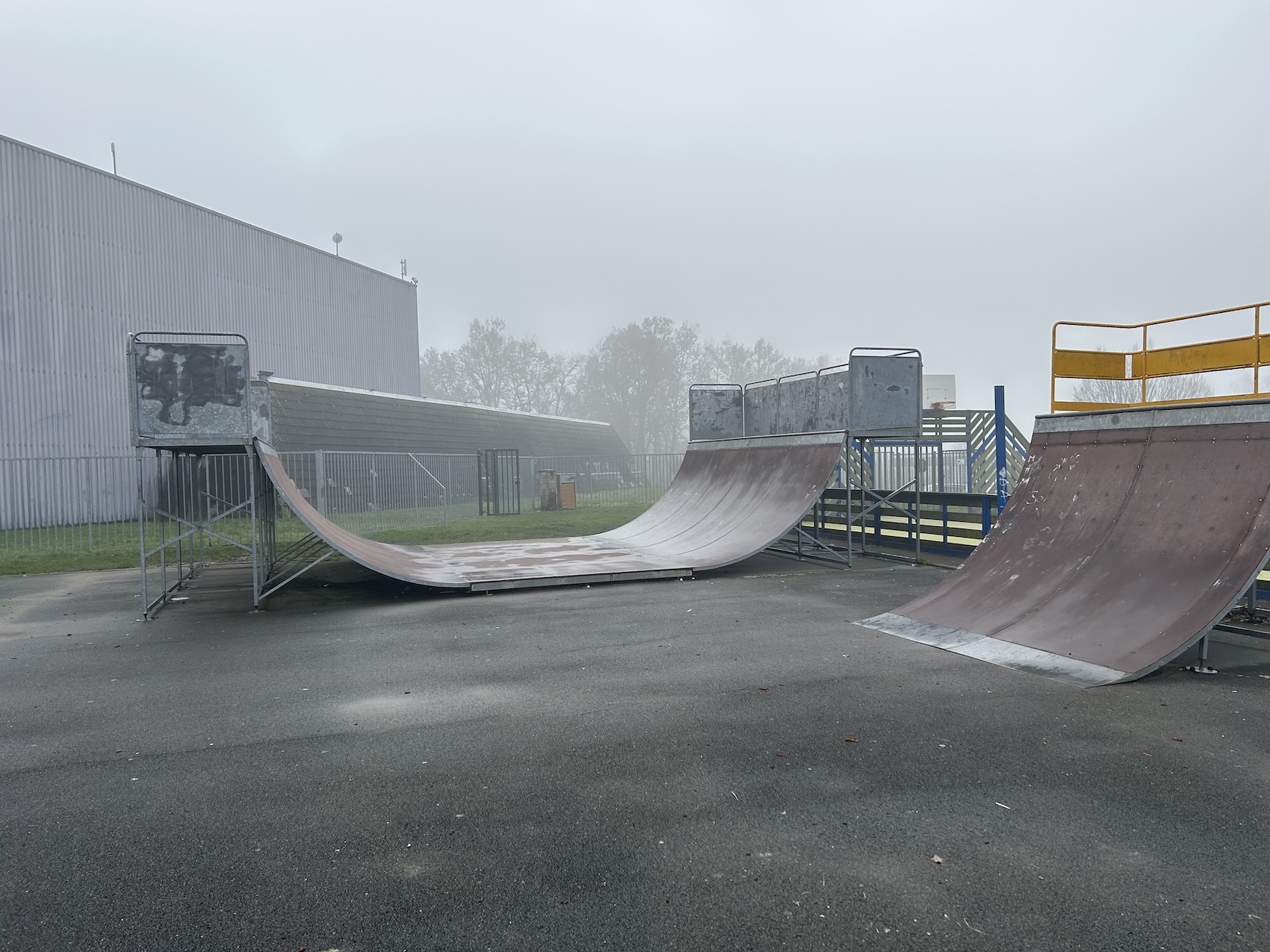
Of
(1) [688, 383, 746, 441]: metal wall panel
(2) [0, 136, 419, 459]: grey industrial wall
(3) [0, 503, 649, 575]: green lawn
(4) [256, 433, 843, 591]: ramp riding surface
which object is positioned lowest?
(3) [0, 503, 649, 575]: green lawn

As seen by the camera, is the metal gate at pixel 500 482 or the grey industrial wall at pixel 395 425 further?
the metal gate at pixel 500 482

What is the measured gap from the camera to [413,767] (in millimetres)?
4598

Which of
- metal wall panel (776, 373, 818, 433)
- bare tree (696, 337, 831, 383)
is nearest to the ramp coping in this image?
metal wall panel (776, 373, 818, 433)

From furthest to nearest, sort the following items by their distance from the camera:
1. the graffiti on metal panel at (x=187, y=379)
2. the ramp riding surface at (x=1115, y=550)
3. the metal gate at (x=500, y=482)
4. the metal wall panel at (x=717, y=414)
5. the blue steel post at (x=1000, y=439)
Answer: the metal gate at (x=500, y=482) < the metal wall panel at (x=717, y=414) < the blue steel post at (x=1000, y=439) < the graffiti on metal panel at (x=187, y=379) < the ramp riding surface at (x=1115, y=550)

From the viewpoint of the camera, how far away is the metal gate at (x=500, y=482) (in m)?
24.9

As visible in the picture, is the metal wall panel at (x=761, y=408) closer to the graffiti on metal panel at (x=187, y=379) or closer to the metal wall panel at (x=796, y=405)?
the metal wall panel at (x=796, y=405)

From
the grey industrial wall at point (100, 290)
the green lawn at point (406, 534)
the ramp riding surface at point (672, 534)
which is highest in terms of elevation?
Answer: the grey industrial wall at point (100, 290)

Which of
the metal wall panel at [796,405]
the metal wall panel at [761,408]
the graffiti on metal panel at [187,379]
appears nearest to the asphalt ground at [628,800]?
the graffiti on metal panel at [187,379]

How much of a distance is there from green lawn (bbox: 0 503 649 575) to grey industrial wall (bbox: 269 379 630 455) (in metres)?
3.30

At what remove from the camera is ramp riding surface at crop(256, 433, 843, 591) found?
36.3 ft

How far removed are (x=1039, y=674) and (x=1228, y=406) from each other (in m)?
3.17

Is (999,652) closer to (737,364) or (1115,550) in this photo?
(1115,550)

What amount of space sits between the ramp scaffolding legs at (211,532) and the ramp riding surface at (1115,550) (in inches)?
292

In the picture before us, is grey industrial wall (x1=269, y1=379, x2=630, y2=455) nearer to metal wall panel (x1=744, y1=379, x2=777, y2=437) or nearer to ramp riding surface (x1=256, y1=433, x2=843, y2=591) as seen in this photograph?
ramp riding surface (x1=256, y1=433, x2=843, y2=591)
